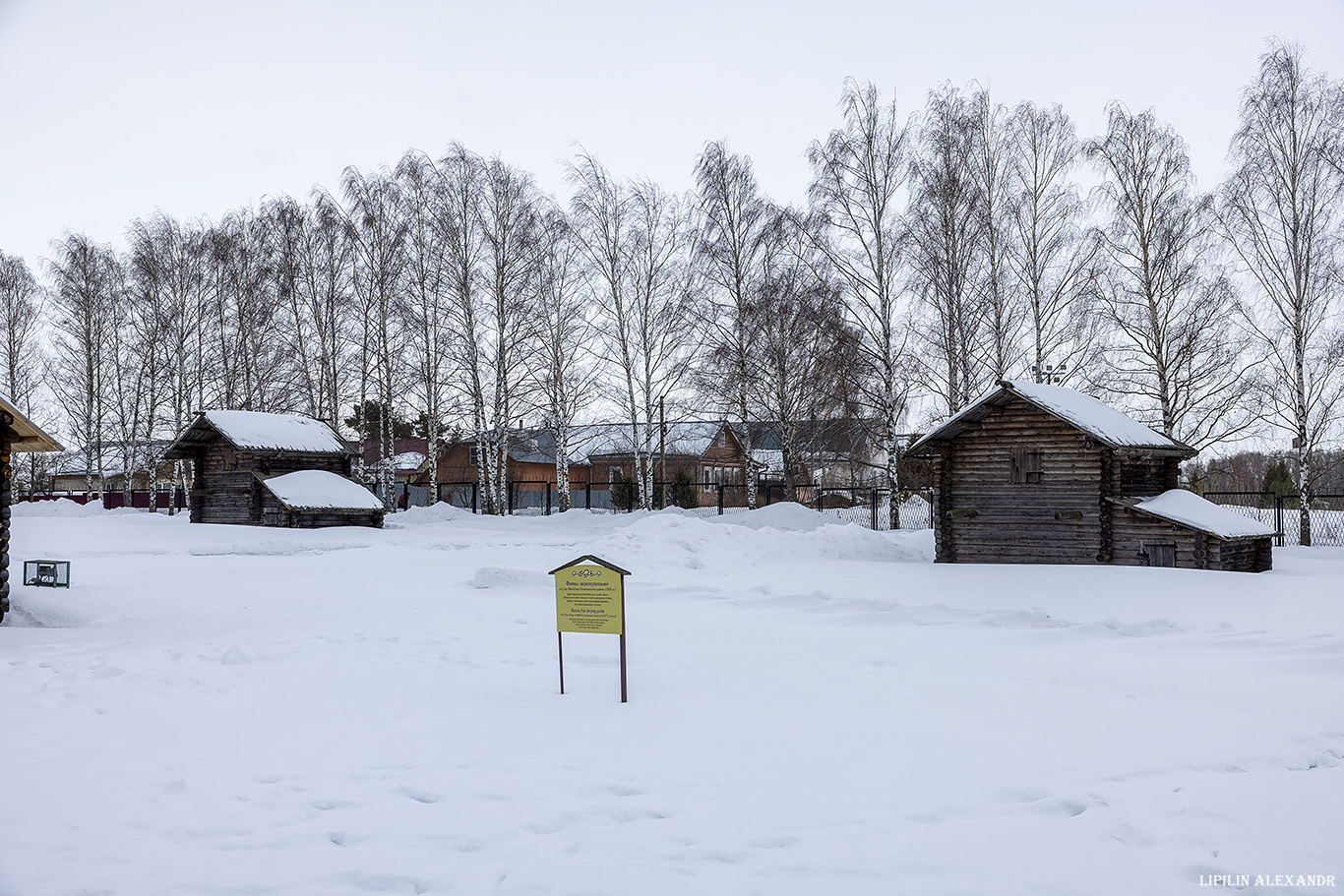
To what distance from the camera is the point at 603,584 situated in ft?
24.8

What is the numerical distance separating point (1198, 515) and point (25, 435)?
2093cm

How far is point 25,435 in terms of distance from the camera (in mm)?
12102

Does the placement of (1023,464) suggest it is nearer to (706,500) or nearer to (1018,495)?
(1018,495)

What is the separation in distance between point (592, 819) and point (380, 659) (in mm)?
4915

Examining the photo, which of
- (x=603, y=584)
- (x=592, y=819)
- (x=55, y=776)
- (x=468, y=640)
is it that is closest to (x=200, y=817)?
(x=55, y=776)

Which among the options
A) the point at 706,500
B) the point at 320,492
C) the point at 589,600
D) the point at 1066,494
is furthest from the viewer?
the point at 706,500

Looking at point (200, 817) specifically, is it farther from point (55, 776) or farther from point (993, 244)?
point (993, 244)

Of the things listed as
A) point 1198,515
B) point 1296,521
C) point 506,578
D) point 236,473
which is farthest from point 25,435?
point 1296,521

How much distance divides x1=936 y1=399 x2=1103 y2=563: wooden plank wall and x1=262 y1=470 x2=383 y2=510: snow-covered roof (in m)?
18.4

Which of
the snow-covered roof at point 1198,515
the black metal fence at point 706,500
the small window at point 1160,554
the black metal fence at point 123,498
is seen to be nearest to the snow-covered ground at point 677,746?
the snow-covered roof at point 1198,515

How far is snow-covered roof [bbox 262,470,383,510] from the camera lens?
27328 millimetres

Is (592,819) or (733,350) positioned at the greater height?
(733,350)

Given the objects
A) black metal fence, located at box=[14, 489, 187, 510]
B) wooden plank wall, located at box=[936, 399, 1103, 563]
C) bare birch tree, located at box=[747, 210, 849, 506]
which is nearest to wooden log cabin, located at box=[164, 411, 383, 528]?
bare birch tree, located at box=[747, 210, 849, 506]

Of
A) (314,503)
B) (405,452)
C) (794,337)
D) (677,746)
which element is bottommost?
(677,746)
